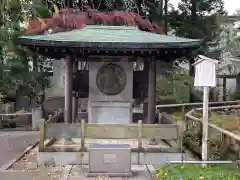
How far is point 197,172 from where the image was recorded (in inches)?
299

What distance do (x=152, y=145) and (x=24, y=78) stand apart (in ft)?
33.8

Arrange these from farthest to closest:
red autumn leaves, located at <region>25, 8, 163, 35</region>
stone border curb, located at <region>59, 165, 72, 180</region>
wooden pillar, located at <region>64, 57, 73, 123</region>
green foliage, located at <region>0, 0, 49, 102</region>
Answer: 1. green foliage, located at <region>0, 0, 49, 102</region>
2. red autumn leaves, located at <region>25, 8, 163, 35</region>
3. wooden pillar, located at <region>64, 57, 73, 123</region>
4. stone border curb, located at <region>59, 165, 72, 180</region>

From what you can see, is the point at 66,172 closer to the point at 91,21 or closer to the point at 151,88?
the point at 151,88

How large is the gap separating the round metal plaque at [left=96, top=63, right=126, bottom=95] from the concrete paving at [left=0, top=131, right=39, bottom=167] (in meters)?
3.12

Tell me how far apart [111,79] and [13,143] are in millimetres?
4201

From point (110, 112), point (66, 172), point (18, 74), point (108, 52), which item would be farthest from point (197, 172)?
point (18, 74)

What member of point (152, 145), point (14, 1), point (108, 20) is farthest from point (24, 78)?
point (14, 1)

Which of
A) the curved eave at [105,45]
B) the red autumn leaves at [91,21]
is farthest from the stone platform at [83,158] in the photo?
the red autumn leaves at [91,21]

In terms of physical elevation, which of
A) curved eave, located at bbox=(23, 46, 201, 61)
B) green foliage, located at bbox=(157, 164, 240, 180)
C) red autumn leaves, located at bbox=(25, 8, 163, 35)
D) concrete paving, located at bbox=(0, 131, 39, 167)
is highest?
red autumn leaves, located at bbox=(25, 8, 163, 35)

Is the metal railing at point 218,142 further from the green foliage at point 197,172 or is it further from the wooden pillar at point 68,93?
the wooden pillar at point 68,93

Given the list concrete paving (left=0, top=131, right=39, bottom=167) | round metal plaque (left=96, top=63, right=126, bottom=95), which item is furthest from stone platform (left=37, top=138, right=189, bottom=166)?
round metal plaque (left=96, top=63, right=126, bottom=95)

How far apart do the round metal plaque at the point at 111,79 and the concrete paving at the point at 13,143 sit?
3124mm

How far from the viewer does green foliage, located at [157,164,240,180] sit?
707 centimetres

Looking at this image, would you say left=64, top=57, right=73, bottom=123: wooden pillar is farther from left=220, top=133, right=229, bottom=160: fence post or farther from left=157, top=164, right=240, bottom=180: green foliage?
left=220, top=133, right=229, bottom=160: fence post
